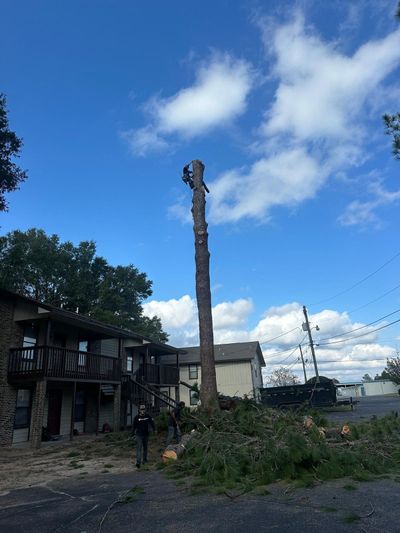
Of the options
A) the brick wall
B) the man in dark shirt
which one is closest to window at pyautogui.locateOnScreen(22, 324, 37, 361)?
the brick wall

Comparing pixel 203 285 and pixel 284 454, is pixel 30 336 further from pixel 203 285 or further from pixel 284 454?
pixel 284 454

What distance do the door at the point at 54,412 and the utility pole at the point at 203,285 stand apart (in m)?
8.41

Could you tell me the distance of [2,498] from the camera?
7625 mm

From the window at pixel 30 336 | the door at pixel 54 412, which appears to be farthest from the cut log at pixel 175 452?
the door at pixel 54 412

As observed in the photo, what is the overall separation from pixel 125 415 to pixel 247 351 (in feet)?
53.3

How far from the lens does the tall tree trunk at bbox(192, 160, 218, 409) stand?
1465 centimetres

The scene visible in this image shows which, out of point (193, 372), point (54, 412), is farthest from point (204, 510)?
point (193, 372)

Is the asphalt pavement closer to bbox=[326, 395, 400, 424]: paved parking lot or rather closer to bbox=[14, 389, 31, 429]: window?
bbox=[326, 395, 400, 424]: paved parking lot

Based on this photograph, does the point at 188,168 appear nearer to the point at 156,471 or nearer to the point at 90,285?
the point at 156,471

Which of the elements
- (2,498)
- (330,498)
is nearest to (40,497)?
(2,498)

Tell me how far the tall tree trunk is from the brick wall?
764 cm

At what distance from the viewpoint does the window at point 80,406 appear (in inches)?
Result: 851

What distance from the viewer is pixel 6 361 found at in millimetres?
16844

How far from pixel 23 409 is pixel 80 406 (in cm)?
453
